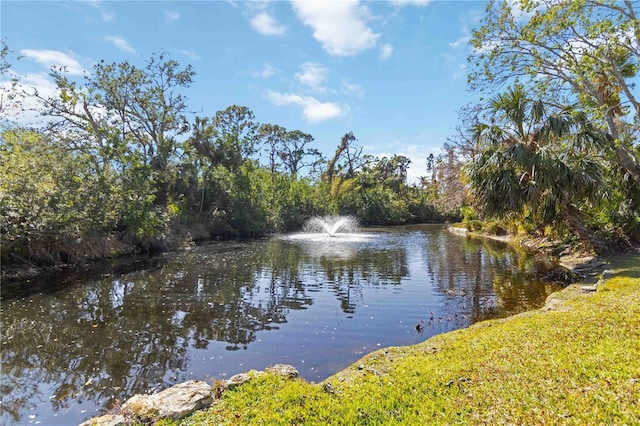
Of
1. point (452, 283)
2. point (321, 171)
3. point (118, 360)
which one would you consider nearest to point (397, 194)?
point (321, 171)

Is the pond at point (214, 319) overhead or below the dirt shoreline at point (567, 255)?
below

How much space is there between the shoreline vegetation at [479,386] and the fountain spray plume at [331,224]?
33244 millimetres

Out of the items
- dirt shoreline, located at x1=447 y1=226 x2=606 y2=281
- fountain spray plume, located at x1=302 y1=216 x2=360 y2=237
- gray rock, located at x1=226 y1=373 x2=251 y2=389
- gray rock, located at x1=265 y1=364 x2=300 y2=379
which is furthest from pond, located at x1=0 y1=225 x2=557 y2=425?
fountain spray plume, located at x1=302 y1=216 x2=360 y2=237

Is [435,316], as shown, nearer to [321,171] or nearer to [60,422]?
[60,422]

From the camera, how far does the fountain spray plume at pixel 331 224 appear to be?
41.2 metres

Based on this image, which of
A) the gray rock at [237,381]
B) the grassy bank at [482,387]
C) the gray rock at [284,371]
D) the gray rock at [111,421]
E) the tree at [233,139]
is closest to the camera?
the grassy bank at [482,387]

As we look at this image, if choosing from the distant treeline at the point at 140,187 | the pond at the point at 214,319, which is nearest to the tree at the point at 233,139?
the distant treeline at the point at 140,187

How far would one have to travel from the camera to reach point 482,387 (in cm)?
421

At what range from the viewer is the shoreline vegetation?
369 centimetres

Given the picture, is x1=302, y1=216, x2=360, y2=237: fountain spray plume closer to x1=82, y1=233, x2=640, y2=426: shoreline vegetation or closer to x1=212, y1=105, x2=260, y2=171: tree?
x1=212, y1=105, x2=260, y2=171: tree

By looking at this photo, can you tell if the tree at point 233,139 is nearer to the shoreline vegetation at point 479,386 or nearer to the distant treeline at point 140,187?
the distant treeline at point 140,187

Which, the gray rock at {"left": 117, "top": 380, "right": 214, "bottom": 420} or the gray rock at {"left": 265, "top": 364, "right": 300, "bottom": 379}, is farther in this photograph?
the gray rock at {"left": 265, "top": 364, "right": 300, "bottom": 379}

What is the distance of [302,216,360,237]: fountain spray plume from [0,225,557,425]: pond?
78.1ft

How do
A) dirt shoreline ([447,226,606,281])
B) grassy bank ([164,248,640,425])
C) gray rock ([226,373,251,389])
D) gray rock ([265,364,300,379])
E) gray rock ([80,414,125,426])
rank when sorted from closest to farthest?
grassy bank ([164,248,640,425]), gray rock ([80,414,125,426]), gray rock ([226,373,251,389]), gray rock ([265,364,300,379]), dirt shoreline ([447,226,606,281])
